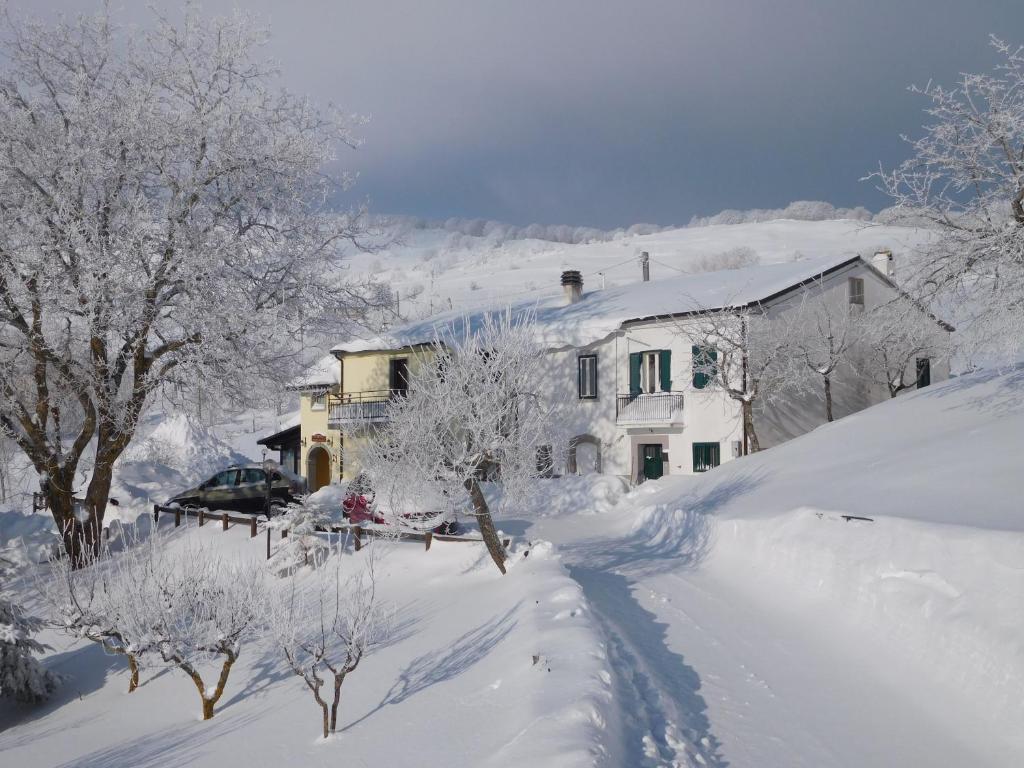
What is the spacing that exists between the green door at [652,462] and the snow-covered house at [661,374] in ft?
0.13

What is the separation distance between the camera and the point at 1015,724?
22.5 feet

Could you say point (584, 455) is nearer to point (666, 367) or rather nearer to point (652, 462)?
point (652, 462)

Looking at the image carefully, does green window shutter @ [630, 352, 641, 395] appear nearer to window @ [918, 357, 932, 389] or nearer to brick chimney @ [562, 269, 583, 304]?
brick chimney @ [562, 269, 583, 304]

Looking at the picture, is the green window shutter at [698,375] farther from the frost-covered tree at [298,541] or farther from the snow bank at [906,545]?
the frost-covered tree at [298,541]

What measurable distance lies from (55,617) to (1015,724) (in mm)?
12644

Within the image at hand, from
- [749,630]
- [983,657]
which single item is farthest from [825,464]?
[983,657]

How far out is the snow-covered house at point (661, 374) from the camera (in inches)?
1070

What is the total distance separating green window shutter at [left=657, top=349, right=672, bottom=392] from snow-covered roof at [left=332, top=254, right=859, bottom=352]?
1.44 meters

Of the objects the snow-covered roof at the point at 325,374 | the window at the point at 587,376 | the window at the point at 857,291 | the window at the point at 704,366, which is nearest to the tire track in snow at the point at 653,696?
the window at the point at 704,366

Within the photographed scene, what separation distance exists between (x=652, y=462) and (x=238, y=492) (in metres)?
14.6

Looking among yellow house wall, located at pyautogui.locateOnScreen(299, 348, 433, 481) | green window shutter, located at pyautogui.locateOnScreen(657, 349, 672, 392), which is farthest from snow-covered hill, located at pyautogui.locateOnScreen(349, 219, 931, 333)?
green window shutter, located at pyautogui.locateOnScreen(657, 349, 672, 392)

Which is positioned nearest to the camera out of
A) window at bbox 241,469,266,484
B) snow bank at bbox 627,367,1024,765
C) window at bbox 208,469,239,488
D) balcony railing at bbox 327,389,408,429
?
snow bank at bbox 627,367,1024,765

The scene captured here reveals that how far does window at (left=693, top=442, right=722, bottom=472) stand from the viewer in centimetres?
2673

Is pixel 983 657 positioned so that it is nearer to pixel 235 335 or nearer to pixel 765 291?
pixel 235 335
